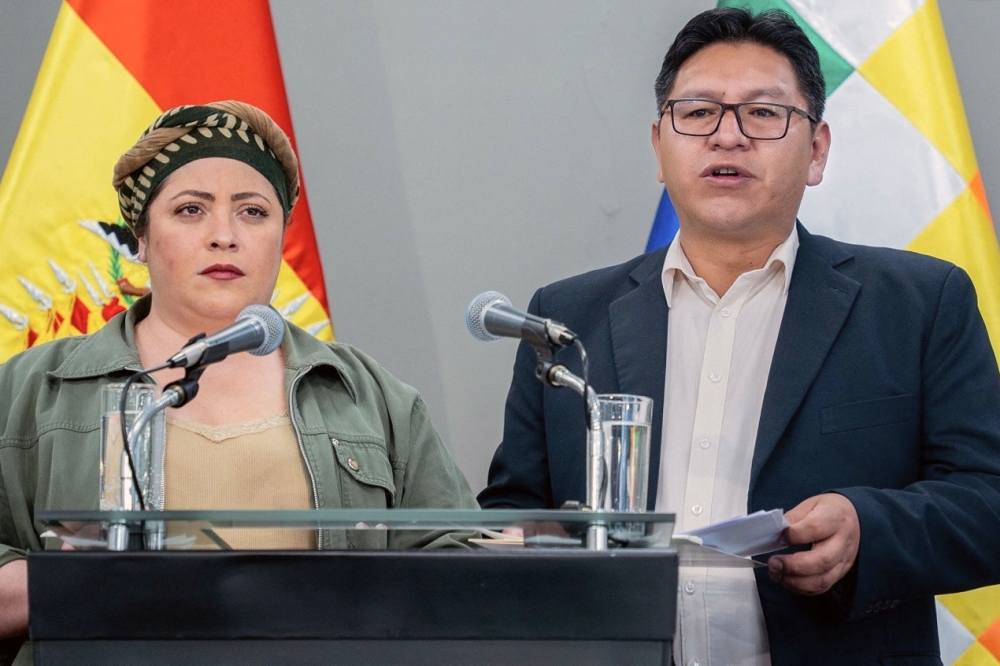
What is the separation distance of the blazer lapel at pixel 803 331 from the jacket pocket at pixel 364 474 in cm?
65

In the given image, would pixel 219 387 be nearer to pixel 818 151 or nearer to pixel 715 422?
pixel 715 422

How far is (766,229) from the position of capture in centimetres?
206

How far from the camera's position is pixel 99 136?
2531 mm

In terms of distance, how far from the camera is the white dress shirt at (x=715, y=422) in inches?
72.1

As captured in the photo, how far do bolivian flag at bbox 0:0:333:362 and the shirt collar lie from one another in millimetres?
935

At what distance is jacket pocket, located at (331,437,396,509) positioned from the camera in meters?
1.95

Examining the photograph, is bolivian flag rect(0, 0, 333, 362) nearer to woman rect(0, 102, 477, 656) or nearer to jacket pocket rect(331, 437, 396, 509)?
woman rect(0, 102, 477, 656)

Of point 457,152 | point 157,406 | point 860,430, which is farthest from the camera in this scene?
point 457,152

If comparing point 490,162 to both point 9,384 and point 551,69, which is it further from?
Result: point 9,384

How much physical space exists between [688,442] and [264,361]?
2.61 ft

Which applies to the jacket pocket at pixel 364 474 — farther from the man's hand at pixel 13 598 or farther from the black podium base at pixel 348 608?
the black podium base at pixel 348 608

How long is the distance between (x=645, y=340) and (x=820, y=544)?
55 cm

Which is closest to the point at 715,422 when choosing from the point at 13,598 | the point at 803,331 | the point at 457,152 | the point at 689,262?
the point at 803,331

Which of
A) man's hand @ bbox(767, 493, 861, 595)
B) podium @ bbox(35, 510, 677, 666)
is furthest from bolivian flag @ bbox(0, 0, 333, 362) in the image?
podium @ bbox(35, 510, 677, 666)
